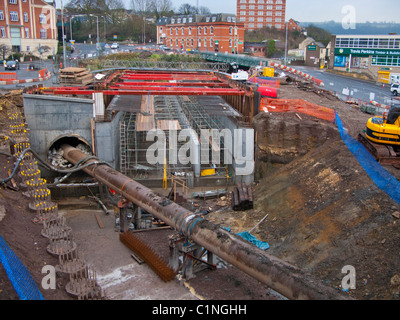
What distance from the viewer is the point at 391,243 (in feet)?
40.4

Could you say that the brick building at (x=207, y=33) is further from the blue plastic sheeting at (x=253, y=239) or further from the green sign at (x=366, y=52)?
the blue plastic sheeting at (x=253, y=239)

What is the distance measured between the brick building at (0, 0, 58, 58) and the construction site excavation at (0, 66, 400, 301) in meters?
36.9

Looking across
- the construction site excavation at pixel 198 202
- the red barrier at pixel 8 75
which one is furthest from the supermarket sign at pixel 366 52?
the red barrier at pixel 8 75

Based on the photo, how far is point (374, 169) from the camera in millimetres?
16188

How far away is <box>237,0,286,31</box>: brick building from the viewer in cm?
11888

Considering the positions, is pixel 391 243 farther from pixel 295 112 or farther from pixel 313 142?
pixel 295 112

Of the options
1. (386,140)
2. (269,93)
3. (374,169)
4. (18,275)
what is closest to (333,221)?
(374,169)

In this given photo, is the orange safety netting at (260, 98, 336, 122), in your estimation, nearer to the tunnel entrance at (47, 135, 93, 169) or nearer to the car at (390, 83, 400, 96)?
the tunnel entrance at (47, 135, 93, 169)

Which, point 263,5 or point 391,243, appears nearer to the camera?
point 391,243

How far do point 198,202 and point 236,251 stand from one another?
9.95 m
